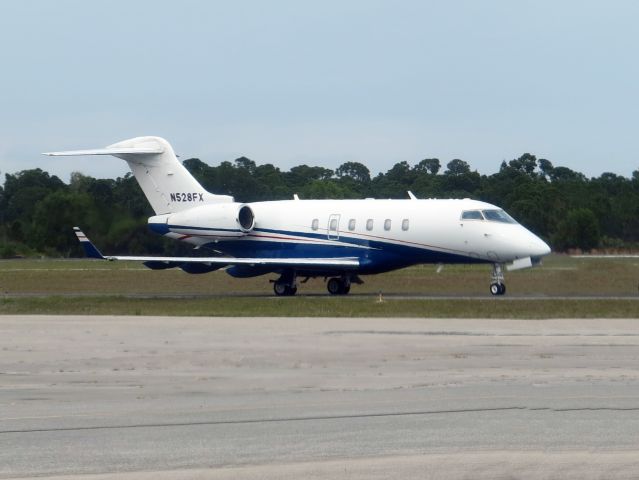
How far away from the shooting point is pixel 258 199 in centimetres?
6094

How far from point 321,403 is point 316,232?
985 inches

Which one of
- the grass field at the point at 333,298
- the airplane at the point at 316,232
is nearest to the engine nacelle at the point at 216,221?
the airplane at the point at 316,232

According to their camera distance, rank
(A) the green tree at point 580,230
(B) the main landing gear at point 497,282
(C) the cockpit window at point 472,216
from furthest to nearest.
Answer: (A) the green tree at point 580,230 → (C) the cockpit window at point 472,216 → (B) the main landing gear at point 497,282

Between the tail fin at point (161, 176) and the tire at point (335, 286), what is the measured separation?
457cm

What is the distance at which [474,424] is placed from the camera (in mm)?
12078

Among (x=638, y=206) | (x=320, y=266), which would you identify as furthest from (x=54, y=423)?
(x=638, y=206)

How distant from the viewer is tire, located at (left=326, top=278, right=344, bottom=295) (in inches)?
1551

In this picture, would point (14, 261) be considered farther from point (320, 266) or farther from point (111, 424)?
point (111, 424)

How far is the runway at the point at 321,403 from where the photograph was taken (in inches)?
402

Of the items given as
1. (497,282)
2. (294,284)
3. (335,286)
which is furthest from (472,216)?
(294,284)

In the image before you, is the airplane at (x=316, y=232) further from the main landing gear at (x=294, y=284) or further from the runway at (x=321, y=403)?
the runway at (x=321, y=403)

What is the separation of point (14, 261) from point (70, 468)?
60.3 meters

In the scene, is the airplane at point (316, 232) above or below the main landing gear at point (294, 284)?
above

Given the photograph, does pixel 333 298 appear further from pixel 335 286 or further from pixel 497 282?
pixel 497 282
